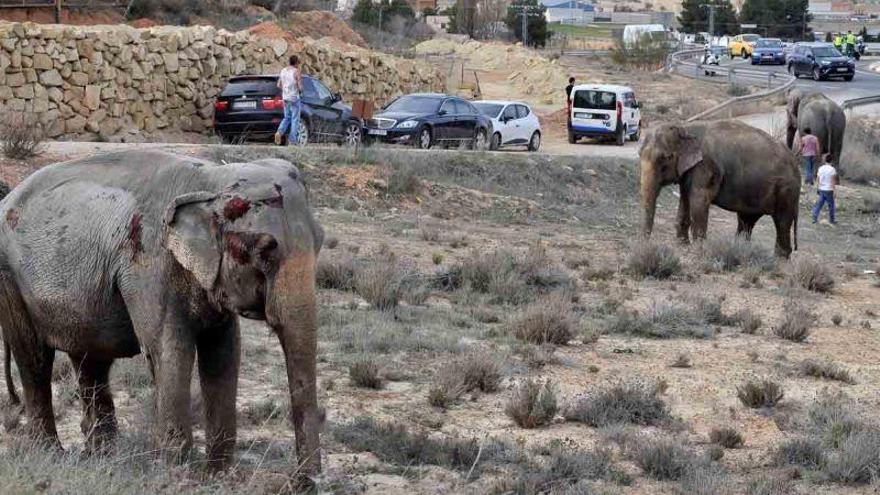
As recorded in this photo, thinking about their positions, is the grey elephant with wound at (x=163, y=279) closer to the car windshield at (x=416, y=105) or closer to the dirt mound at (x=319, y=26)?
the car windshield at (x=416, y=105)

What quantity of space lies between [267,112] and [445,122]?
518cm

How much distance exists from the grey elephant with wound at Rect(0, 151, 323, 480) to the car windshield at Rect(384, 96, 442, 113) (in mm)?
26610

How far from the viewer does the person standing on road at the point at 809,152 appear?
3541 centimetres

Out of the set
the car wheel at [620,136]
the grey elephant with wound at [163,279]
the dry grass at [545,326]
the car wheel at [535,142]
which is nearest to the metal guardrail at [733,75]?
the car wheel at [620,136]

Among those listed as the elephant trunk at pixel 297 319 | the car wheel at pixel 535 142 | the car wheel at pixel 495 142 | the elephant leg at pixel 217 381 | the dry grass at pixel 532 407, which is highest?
the elephant trunk at pixel 297 319

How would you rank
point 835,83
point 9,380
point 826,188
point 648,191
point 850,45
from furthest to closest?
point 850,45
point 835,83
point 826,188
point 648,191
point 9,380

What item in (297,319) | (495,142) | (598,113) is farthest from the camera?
(598,113)

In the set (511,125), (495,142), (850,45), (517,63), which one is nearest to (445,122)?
(495,142)

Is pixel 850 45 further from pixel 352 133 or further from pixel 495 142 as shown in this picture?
pixel 352 133

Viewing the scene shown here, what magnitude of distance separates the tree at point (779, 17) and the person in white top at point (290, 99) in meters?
82.9

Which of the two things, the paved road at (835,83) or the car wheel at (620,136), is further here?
the paved road at (835,83)

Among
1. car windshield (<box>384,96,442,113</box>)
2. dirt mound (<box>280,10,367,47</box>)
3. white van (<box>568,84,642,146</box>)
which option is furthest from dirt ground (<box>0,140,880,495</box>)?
dirt mound (<box>280,10,367,47</box>)

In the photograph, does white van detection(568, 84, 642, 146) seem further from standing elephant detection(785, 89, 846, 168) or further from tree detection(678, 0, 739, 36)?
tree detection(678, 0, 739, 36)

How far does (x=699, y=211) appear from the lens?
21.6 metres
